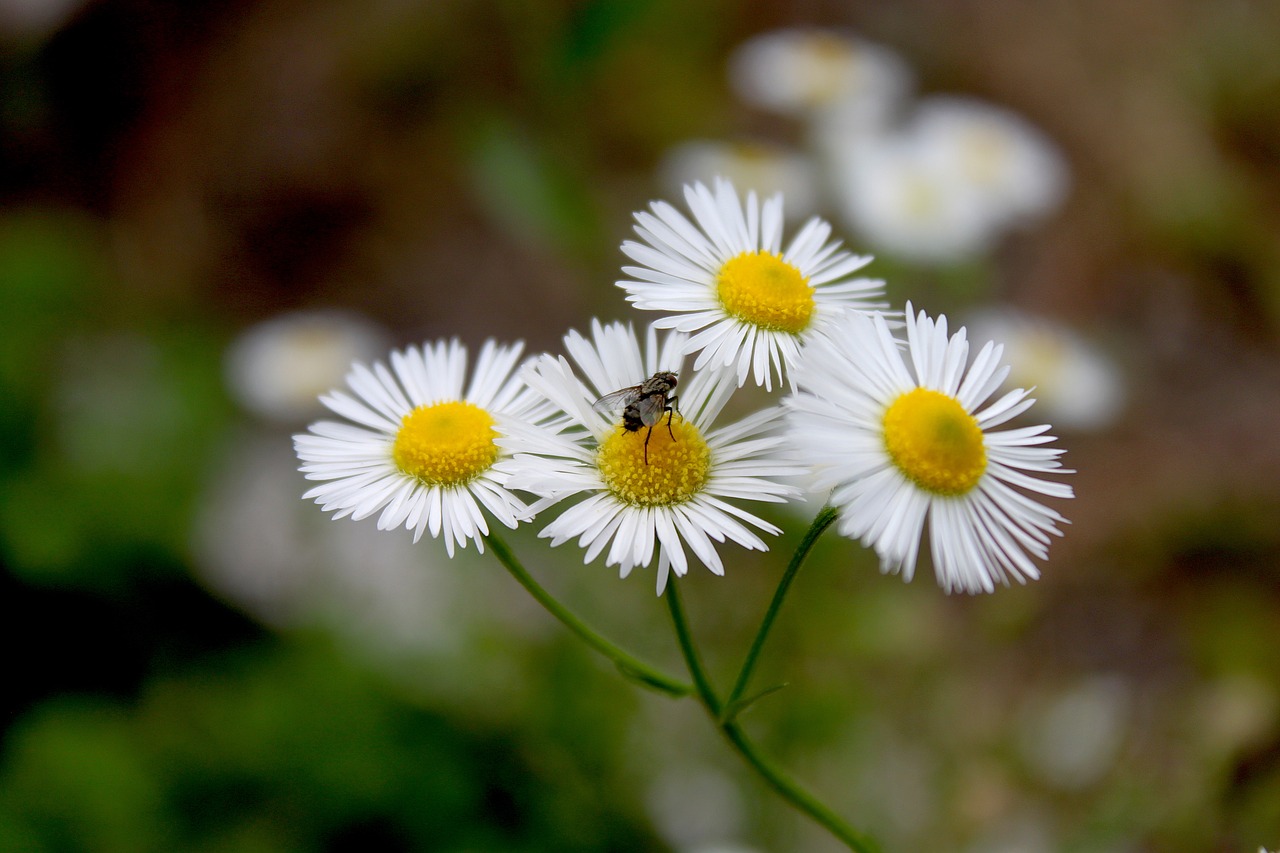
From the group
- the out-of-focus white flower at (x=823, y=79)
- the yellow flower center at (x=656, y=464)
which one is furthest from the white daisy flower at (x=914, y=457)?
the out-of-focus white flower at (x=823, y=79)

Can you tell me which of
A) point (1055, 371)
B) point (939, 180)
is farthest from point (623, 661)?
point (939, 180)

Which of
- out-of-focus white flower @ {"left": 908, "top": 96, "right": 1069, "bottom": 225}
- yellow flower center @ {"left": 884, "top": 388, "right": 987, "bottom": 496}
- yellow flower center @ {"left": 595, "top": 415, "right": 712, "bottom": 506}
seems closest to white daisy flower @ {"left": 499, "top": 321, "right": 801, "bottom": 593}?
yellow flower center @ {"left": 595, "top": 415, "right": 712, "bottom": 506}

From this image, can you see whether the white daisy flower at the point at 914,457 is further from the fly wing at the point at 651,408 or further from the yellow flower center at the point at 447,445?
the yellow flower center at the point at 447,445

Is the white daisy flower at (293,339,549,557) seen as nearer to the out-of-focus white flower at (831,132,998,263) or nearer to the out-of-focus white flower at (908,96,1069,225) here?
the out-of-focus white flower at (831,132,998,263)

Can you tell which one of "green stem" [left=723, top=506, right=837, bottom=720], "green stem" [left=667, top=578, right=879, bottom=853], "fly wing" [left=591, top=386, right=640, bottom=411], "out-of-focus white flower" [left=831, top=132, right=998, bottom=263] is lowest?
"green stem" [left=667, top=578, right=879, bottom=853]

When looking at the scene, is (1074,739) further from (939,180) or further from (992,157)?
(992,157)
